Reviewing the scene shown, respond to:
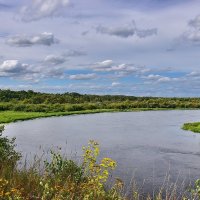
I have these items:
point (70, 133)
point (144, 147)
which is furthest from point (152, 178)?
point (70, 133)

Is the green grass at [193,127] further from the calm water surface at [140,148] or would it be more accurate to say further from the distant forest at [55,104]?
the distant forest at [55,104]

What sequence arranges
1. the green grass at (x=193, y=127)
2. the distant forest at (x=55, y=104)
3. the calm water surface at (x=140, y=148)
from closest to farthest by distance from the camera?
the calm water surface at (x=140, y=148) < the green grass at (x=193, y=127) < the distant forest at (x=55, y=104)

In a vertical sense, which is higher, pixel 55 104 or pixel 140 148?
pixel 55 104

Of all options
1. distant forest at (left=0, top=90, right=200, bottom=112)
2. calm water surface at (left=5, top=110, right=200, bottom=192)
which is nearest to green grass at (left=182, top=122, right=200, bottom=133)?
calm water surface at (left=5, top=110, right=200, bottom=192)

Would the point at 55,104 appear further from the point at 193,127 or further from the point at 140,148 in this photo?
the point at 140,148

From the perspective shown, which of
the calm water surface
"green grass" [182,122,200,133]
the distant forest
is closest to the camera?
the calm water surface

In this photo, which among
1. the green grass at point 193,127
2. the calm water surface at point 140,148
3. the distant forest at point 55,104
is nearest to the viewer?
the calm water surface at point 140,148

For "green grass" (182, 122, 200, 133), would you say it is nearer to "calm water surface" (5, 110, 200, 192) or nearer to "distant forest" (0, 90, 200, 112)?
"calm water surface" (5, 110, 200, 192)

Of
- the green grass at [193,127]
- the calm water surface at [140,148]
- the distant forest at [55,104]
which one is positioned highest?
the distant forest at [55,104]

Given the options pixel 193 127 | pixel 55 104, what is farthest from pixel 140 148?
pixel 55 104

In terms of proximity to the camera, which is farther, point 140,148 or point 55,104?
point 55,104

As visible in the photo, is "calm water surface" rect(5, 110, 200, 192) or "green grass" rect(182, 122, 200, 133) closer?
"calm water surface" rect(5, 110, 200, 192)

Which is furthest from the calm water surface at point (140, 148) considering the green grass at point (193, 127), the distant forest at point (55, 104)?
the distant forest at point (55, 104)

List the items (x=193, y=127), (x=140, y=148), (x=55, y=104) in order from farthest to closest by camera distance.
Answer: (x=55, y=104), (x=193, y=127), (x=140, y=148)
